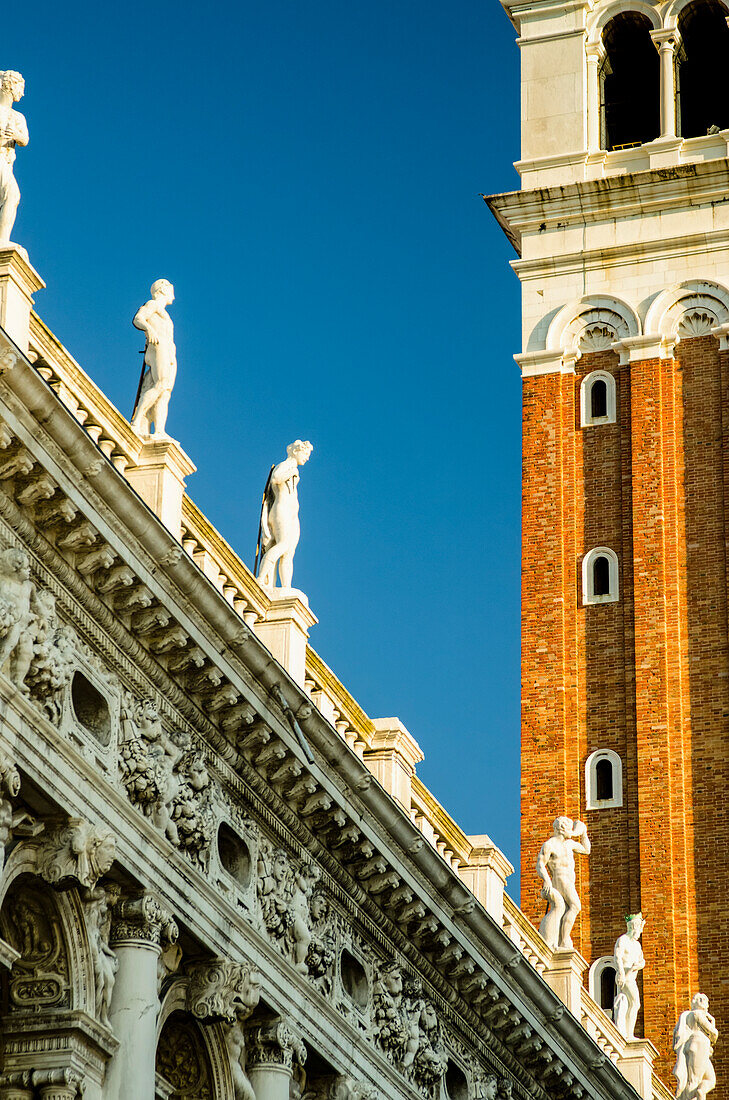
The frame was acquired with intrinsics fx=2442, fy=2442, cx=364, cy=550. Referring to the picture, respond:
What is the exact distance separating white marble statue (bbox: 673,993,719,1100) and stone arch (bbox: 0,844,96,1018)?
75.1 feet

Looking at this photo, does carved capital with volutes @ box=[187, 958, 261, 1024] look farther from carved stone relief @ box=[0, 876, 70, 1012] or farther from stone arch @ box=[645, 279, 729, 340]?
stone arch @ box=[645, 279, 729, 340]

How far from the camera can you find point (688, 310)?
56.4 metres

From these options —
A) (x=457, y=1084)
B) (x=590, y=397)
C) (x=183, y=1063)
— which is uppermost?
(x=590, y=397)

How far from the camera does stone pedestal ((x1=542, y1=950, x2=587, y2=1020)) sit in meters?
38.9

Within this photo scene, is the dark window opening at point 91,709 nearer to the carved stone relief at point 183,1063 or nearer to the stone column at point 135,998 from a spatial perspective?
the stone column at point 135,998

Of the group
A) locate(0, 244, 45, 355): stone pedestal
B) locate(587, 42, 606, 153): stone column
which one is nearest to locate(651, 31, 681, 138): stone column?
locate(587, 42, 606, 153): stone column

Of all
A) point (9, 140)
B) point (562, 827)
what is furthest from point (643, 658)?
point (9, 140)

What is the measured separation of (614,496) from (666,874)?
9.29m

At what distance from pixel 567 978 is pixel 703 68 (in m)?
29.2

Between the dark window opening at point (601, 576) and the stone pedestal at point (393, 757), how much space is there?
74.8ft

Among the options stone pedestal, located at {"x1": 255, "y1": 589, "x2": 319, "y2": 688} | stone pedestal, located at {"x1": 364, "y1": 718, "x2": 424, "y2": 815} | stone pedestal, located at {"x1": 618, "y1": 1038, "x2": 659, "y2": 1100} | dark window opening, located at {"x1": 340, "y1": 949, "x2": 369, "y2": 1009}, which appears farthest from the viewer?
stone pedestal, located at {"x1": 618, "y1": 1038, "x2": 659, "y2": 1100}

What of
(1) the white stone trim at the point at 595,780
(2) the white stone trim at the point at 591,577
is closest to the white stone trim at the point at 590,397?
(2) the white stone trim at the point at 591,577

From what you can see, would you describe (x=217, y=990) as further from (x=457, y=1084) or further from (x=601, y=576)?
(x=601, y=576)

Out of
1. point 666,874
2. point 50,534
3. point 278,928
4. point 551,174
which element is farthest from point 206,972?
point 551,174
